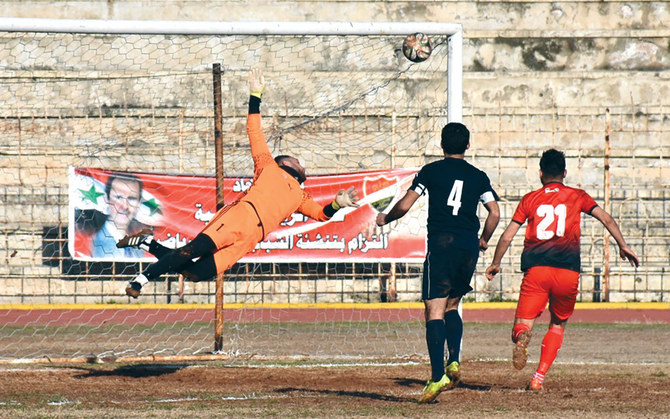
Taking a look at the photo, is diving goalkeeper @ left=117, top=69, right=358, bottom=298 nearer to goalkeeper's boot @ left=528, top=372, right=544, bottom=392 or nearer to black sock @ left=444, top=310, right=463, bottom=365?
black sock @ left=444, top=310, right=463, bottom=365

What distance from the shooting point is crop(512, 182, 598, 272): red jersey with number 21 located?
8.30 m

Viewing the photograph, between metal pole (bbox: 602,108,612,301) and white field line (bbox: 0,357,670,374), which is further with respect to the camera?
metal pole (bbox: 602,108,612,301)

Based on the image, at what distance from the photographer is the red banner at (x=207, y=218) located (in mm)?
15344

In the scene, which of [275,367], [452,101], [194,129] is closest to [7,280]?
[194,129]

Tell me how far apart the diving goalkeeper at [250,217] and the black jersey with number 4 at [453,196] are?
1.21m

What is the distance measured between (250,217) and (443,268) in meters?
1.97

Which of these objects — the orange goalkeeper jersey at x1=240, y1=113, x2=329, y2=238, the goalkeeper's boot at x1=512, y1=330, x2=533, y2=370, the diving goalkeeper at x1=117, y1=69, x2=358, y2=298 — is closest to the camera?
the goalkeeper's boot at x1=512, y1=330, x2=533, y2=370

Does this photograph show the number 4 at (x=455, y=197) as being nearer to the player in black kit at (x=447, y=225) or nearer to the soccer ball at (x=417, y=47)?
the player in black kit at (x=447, y=225)

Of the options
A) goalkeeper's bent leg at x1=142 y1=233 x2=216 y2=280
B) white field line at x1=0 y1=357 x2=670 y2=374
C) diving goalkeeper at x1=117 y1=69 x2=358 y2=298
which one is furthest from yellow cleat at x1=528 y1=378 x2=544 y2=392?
goalkeeper's bent leg at x1=142 y1=233 x2=216 y2=280

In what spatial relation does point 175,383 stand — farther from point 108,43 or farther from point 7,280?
point 108,43

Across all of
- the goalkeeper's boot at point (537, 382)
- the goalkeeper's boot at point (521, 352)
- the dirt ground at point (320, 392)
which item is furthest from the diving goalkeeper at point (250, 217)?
the goalkeeper's boot at point (537, 382)

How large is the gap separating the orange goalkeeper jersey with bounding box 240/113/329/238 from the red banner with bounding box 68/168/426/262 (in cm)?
559

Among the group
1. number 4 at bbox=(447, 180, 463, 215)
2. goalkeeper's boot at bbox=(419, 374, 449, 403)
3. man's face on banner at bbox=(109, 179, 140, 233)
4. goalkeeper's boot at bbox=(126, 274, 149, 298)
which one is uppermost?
number 4 at bbox=(447, 180, 463, 215)

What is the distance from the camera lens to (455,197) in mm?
8023
